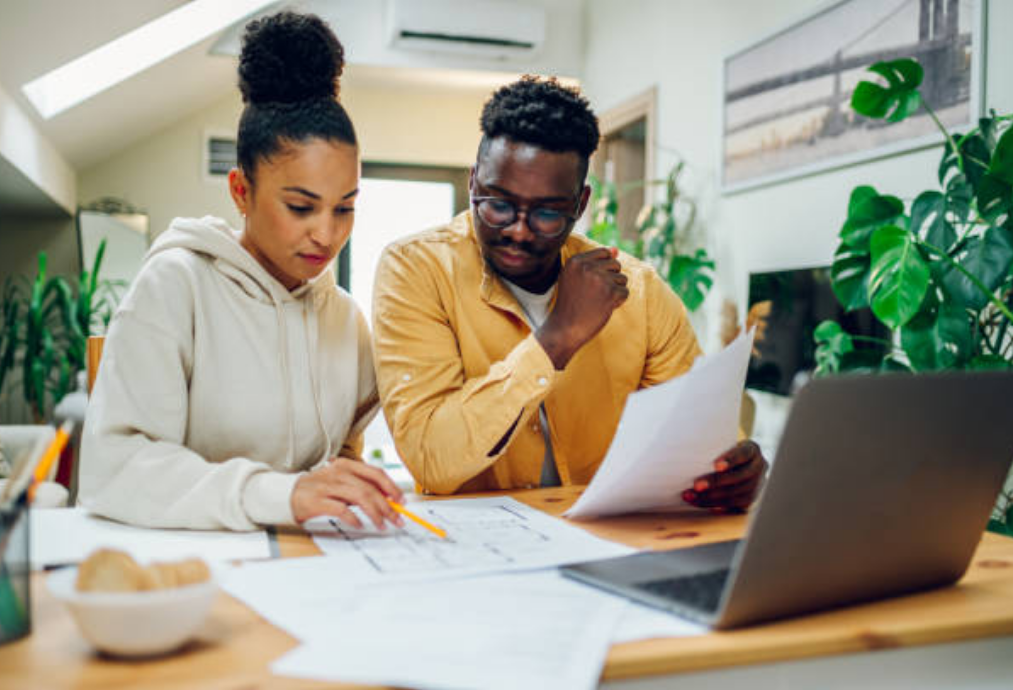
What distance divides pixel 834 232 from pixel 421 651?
2.74m

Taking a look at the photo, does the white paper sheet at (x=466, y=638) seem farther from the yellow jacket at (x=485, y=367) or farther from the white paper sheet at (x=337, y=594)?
the yellow jacket at (x=485, y=367)

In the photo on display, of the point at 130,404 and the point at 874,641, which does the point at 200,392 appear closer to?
the point at 130,404

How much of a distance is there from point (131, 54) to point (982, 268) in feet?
13.0

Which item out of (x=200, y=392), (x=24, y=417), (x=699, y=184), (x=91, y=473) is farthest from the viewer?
(x=24, y=417)

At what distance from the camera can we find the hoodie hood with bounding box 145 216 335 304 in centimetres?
118

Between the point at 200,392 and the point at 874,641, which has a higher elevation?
the point at 200,392

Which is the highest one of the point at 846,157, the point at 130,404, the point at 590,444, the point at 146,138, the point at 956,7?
the point at 146,138

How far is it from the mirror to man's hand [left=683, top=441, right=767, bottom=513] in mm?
4870

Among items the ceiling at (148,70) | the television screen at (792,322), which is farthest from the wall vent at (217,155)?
the television screen at (792,322)

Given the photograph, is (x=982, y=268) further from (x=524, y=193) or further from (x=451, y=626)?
(x=451, y=626)

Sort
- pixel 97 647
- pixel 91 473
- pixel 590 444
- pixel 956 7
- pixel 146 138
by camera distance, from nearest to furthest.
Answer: pixel 97 647 < pixel 91 473 < pixel 590 444 < pixel 956 7 < pixel 146 138

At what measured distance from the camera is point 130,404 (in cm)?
102

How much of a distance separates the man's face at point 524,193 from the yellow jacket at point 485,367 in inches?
3.6

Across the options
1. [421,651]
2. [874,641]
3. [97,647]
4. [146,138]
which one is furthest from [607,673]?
[146,138]
